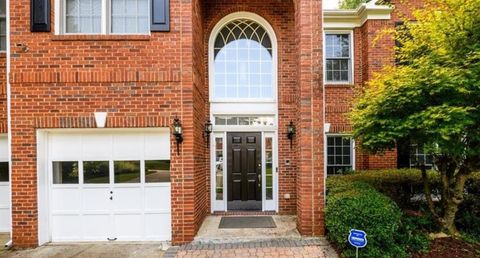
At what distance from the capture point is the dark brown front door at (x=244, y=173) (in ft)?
24.1

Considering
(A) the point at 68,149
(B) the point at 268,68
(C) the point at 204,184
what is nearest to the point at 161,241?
(C) the point at 204,184

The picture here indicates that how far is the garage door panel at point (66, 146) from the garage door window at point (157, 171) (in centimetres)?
141

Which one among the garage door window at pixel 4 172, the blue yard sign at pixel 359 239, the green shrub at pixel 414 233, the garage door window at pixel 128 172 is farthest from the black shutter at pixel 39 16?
the green shrub at pixel 414 233

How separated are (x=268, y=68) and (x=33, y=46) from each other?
16.9 ft

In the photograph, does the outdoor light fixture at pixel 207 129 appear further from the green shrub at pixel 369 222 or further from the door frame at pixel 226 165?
the green shrub at pixel 369 222

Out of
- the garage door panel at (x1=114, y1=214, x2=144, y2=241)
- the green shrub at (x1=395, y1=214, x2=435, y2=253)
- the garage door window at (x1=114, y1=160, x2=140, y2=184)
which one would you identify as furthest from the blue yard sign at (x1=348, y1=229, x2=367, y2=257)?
the garage door window at (x1=114, y1=160, x2=140, y2=184)

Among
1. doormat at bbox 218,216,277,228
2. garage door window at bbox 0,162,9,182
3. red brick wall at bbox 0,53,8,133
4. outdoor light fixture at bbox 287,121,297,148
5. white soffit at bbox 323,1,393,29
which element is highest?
white soffit at bbox 323,1,393,29

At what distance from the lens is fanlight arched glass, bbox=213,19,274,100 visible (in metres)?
7.45

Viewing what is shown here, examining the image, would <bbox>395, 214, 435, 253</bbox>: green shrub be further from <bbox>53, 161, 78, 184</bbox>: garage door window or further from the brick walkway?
<bbox>53, 161, 78, 184</bbox>: garage door window

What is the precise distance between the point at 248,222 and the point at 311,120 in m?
2.77

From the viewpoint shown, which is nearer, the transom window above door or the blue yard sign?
the blue yard sign

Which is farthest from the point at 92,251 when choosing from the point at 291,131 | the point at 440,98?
the point at 440,98

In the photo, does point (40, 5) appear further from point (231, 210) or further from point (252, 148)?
point (231, 210)

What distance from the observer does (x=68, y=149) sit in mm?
5680
